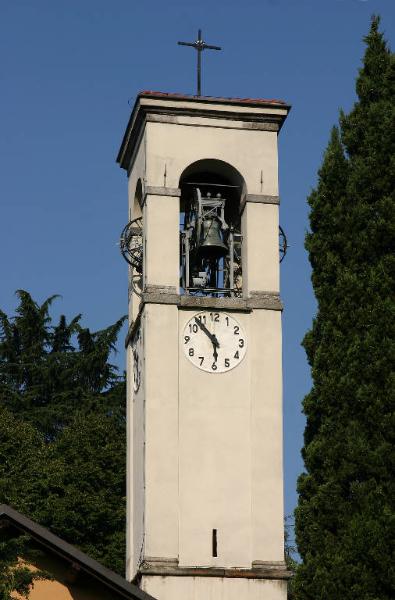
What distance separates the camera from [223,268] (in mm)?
34125

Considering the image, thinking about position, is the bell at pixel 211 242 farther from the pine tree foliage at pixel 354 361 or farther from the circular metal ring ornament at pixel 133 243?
the pine tree foliage at pixel 354 361

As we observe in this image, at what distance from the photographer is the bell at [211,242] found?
33625 millimetres

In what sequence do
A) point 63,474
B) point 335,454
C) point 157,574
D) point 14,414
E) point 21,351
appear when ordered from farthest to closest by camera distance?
point 21,351 → point 14,414 → point 63,474 → point 157,574 → point 335,454

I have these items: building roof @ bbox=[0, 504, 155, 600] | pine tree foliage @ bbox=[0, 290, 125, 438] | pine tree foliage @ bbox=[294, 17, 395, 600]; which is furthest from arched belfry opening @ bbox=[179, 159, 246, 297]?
pine tree foliage @ bbox=[0, 290, 125, 438]

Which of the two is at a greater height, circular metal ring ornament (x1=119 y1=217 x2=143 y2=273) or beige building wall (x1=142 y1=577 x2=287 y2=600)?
circular metal ring ornament (x1=119 y1=217 x2=143 y2=273)

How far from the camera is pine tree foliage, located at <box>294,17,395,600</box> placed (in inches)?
1088

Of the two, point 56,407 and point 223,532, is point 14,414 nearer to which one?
point 56,407

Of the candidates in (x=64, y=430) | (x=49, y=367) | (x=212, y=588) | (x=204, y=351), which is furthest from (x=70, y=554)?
(x=49, y=367)

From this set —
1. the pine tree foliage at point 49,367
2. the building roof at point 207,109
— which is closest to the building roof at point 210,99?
the building roof at point 207,109

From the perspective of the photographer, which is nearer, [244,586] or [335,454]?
[335,454]

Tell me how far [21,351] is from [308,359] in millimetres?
28748

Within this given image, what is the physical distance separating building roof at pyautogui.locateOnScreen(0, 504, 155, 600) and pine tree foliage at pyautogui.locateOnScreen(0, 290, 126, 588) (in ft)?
36.9

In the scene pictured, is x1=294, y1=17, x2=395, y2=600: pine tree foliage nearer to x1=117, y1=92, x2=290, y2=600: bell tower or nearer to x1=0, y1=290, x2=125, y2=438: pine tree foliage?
x1=117, y1=92, x2=290, y2=600: bell tower

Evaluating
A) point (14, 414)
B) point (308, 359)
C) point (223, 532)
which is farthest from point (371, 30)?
point (14, 414)
